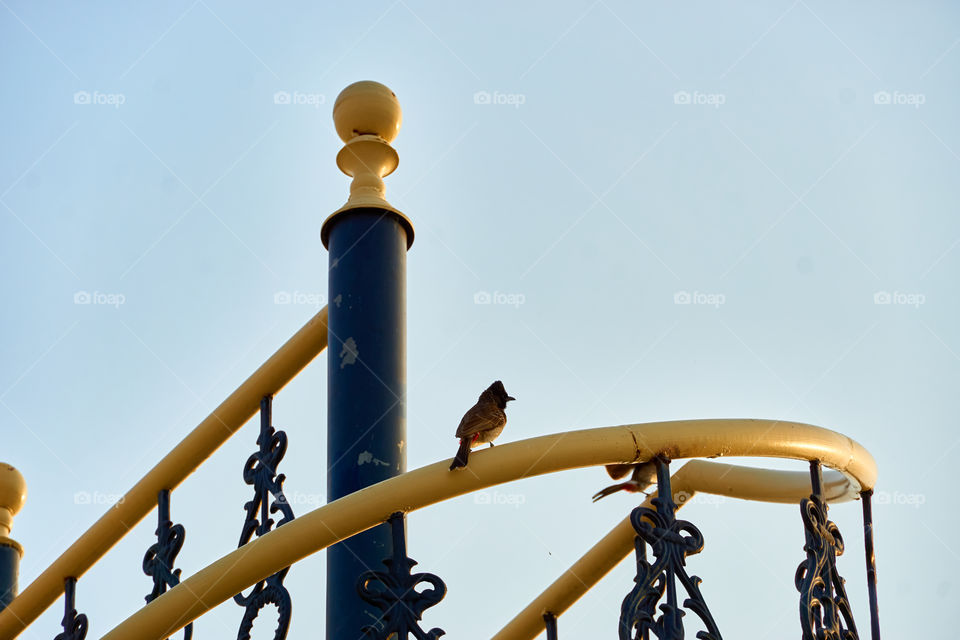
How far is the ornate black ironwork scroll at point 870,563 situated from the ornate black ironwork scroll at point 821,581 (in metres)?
0.35

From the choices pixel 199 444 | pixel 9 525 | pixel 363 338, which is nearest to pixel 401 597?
pixel 363 338

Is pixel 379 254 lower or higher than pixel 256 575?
higher

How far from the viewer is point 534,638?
5.34m

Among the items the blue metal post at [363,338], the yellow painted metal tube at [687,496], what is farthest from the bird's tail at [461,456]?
the yellow painted metal tube at [687,496]

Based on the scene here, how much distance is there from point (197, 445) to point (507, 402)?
4.66 feet

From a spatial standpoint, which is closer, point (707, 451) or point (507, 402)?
point (707, 451)

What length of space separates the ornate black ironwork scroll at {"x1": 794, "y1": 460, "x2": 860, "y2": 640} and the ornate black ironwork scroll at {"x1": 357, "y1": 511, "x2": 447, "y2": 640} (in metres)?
1.14

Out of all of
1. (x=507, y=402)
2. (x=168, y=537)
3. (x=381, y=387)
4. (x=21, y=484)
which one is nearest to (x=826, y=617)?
(x=507, y=402)

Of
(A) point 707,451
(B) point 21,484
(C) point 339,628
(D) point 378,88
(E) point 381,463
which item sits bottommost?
(C) point 339,628

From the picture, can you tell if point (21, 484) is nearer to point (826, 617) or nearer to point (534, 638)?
point (534, 638)

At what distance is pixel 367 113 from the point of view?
5570 mm

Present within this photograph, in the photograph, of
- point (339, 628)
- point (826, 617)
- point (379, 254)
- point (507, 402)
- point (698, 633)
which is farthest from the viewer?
point (379, 254)

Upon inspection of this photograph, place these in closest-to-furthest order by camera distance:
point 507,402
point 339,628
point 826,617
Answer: point 826,617 → point 339,628 → point 507,402

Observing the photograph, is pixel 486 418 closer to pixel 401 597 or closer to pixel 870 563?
pixel 401 597
